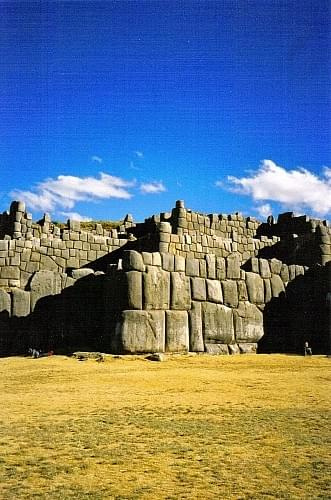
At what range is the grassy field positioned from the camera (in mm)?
3869

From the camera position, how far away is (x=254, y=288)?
14.5 metres

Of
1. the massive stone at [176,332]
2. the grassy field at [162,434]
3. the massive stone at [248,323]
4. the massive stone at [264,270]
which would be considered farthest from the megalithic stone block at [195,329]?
the massive stone at [264,270]

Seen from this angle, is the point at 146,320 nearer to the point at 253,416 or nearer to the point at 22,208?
the point at 253,416

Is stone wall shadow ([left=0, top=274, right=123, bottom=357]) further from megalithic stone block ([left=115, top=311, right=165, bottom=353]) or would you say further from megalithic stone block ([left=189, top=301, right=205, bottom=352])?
megalithic stone block ([left=189, top=301, right=205, bottom=352])

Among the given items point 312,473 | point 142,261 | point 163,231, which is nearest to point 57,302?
point 142,261

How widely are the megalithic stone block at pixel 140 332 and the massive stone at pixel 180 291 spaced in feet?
2.59

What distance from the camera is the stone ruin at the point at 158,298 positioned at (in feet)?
39.5

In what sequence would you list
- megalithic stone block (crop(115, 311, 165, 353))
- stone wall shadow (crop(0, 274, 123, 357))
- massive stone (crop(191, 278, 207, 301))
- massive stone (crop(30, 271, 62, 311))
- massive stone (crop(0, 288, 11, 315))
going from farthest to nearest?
massive stone (crop(30, 271, 62, 311)), massive stone (crop(0, 288, 11, 315)), stone wall shadow (crop(0, 274, 123, 357)), massive stone (crop(191, 278, 207, 301)), megalithic stone block (crop(115, 311, 165, 353))

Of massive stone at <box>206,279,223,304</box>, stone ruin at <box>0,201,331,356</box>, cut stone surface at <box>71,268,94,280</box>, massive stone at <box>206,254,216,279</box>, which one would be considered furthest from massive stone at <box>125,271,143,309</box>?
cut stone surface at <box>71,268,94,280</box>

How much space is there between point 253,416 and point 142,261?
661cm

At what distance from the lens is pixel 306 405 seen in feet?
22.8

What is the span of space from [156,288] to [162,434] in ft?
23.0

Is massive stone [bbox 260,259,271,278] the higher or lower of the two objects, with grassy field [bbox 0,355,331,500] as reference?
higher

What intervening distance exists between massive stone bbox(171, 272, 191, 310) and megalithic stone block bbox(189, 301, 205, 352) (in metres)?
0.22
